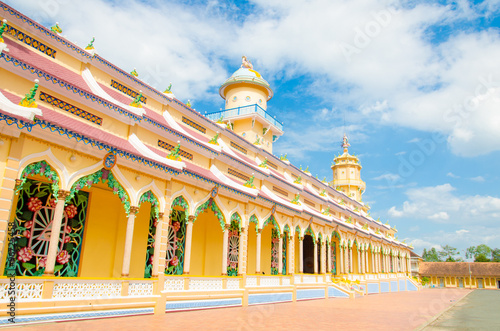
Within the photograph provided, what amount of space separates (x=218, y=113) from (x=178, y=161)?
49.0 feet

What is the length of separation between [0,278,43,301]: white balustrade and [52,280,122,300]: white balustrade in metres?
0.39

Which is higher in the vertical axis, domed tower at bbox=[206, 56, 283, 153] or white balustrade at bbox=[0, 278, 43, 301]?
domed tower at bbox=[206, 56, 283, 153]

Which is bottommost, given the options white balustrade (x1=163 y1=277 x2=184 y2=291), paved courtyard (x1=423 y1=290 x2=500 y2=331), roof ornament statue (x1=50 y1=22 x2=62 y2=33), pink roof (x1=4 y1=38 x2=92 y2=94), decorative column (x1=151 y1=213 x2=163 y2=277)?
paved courtyard (x1=423 y1=290 x2=500 y2=331)

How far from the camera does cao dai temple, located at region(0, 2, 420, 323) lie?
29.0ft

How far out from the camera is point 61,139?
933 centimetres

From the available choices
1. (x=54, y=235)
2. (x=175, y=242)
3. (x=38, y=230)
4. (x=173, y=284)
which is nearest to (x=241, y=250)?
(x=175, y=242)

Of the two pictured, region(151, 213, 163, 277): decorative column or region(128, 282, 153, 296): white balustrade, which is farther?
region(151, 213, 163, 277): decorative column

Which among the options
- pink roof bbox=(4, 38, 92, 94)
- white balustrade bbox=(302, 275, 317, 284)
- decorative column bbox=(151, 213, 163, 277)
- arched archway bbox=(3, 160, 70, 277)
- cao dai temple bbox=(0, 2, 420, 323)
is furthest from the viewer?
white balustrade bbox=(302, 275, 317, 284)

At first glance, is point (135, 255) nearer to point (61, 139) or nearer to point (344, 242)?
point (61, 139)

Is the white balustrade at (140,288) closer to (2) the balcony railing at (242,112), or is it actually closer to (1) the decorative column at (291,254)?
(1) the decorative column at (291,254)

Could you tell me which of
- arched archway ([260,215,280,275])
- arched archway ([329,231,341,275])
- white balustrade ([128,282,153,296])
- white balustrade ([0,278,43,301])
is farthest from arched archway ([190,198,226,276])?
arched archway ([329,231,341,275])

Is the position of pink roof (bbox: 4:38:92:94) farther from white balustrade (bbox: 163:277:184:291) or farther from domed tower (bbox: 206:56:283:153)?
domed tower (bbox: 206:56:283:153)

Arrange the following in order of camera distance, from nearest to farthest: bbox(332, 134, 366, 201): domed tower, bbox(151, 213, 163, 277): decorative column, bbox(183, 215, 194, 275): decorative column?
bbox(151, 213, 163, 277): decorative column, bbox(183, 215, 194, 275): decorative column, bbox(332, 134, 366, 201): domed tower

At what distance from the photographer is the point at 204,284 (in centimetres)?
1359
